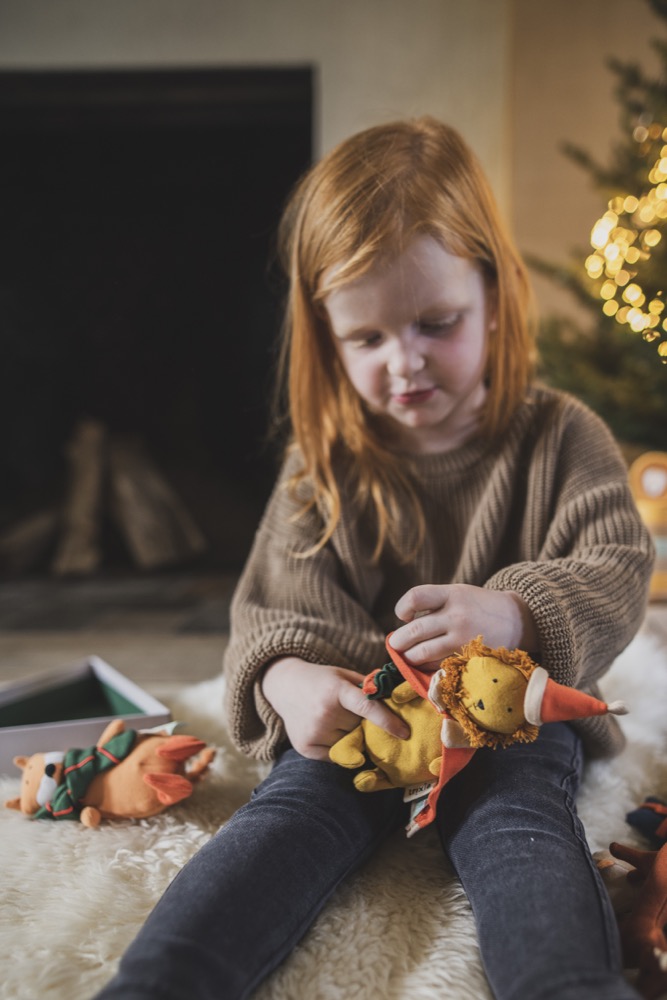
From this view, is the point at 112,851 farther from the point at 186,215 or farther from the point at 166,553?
the point at 186,215

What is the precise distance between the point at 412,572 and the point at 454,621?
0.23m

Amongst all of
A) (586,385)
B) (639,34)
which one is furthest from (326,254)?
(639,34)

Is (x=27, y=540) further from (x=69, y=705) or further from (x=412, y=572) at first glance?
(x=412, y=572)

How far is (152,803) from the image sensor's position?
743 mm

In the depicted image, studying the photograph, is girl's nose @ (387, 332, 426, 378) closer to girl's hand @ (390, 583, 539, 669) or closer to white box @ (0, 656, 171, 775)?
girl's hand @ (390, 583, 539, 669)

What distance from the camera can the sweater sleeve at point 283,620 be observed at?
77 centimetres

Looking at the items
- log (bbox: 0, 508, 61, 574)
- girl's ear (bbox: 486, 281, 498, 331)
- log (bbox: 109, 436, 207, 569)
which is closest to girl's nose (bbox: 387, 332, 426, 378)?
girl's ear (bbox: 486, 281, 498, 331)

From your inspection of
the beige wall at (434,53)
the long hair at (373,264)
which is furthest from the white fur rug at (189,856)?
the beige wall at (434,53)

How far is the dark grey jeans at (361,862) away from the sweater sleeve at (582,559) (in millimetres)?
104

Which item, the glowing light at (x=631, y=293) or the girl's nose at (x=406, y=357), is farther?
the glowing light at (x=631, y=293)

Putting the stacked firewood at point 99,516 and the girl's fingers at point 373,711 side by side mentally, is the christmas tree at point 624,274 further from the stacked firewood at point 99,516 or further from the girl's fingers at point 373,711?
the stacked firewood at point 99,516

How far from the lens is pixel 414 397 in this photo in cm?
80

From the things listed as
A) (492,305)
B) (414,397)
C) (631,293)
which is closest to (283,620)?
(414,397)

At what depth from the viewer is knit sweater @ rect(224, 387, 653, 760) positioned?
74cm
